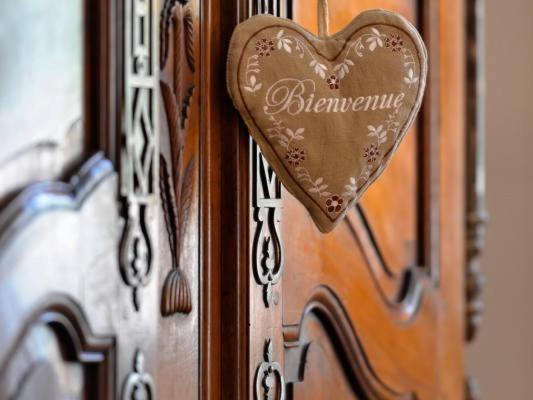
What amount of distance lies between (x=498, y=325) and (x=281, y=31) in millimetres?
1423

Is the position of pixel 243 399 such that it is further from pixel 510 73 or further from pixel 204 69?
pixel 510 73

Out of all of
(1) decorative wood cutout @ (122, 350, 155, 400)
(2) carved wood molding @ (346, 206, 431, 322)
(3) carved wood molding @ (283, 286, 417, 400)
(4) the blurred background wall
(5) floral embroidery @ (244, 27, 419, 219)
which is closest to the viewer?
(1) decorative wood cutout @ (122, 350, 155, 400)

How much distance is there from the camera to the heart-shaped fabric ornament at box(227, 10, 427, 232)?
857mm

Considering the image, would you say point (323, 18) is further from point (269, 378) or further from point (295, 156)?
point (269, 378)

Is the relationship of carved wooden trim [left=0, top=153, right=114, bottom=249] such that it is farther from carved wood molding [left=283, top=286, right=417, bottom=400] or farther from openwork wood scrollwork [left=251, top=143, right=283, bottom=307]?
carved wood molding [left=283, top=286, right=417, bottom=400]

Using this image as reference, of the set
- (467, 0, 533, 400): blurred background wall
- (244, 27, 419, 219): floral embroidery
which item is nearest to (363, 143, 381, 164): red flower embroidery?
(244, 27, 419, 219): floral embroidery

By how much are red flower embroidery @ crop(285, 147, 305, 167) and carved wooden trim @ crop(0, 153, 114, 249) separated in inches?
6.8

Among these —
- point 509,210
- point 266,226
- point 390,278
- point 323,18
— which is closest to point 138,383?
point 266,226

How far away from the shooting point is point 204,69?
34.5 inches

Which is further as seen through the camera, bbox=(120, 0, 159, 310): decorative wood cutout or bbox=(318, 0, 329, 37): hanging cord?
bbox=(318, 0, 329, 37): hanging cord

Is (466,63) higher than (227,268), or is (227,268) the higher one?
(466,63)

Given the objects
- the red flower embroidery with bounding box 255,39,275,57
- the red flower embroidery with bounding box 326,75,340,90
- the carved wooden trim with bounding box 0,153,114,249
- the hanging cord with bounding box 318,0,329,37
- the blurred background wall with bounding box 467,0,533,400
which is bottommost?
the blurred background wall with bounding box 467,0,533,400

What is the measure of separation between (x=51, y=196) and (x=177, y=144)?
0.16m

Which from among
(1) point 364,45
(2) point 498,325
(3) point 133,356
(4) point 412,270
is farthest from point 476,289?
(3) point 133,356
